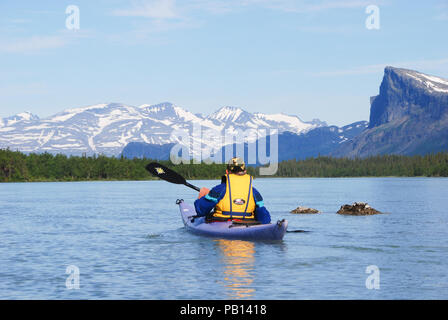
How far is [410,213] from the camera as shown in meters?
52.3

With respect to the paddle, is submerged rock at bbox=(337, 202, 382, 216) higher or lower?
lower

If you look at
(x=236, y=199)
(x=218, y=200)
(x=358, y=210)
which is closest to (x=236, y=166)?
(x=236, y=199)

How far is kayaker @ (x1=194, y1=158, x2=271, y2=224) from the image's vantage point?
92.1 feet


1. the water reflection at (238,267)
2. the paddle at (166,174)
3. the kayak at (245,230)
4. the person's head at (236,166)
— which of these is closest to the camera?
the water reflection at (238,267)

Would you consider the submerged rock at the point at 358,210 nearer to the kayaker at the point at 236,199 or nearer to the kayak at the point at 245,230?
the kayak at the point at 245,230

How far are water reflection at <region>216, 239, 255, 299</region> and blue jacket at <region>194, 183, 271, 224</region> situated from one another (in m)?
1.32

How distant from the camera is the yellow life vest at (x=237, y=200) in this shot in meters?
28.1

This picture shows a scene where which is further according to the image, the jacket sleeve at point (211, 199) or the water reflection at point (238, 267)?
the jacket sleeve at point (211, 199)

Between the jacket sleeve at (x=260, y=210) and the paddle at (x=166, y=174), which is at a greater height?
the paddle at (x=166, y=174)

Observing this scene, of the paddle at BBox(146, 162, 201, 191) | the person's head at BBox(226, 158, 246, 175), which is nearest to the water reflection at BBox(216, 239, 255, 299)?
the person's head at BBox(226, 158, 246, 175)

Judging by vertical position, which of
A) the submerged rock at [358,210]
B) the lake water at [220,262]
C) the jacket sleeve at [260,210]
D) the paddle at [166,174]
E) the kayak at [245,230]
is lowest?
the lake water at [220,262]

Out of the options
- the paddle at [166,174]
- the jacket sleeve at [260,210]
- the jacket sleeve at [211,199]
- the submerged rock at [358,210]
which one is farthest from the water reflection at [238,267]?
the submerged rock at [358,210]

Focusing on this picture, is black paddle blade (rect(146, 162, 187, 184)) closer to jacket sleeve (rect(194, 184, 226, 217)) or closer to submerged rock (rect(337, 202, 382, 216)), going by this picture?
jacket sleeve (rect(194, 184, 226, 217))

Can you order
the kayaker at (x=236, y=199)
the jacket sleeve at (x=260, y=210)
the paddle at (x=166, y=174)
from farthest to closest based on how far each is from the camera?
the paddle at (x=166, y=174)
the jacket sleeve at (x=260, y=210)
the kayaker at (x=236, y=199)
